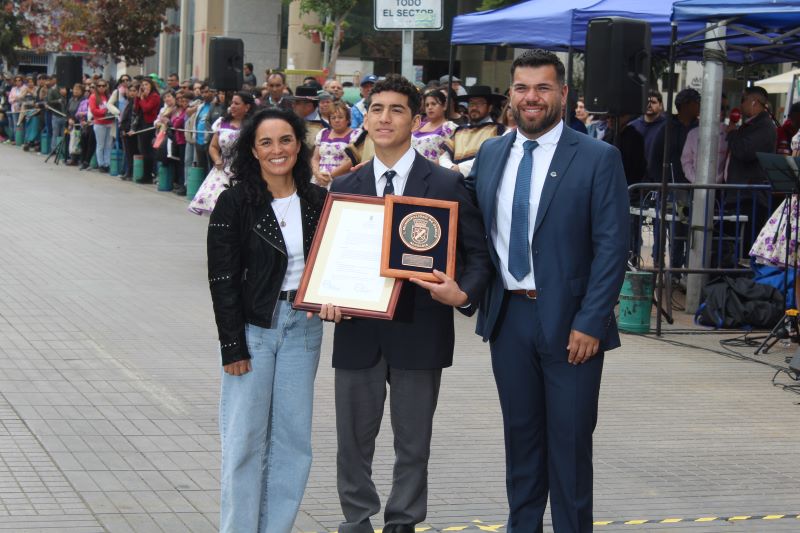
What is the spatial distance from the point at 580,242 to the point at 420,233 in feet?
1.97

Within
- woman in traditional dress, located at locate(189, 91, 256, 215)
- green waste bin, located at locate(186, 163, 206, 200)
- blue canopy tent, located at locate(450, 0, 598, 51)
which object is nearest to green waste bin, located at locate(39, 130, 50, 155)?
green waste bin, located at locate(186, 163, 206, 200)

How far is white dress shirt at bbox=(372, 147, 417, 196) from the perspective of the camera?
5.26m

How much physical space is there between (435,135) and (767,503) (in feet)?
21.1

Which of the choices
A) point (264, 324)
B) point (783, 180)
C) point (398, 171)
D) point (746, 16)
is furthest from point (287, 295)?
point (746, 16)

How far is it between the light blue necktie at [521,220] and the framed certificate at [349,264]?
0.44 meters

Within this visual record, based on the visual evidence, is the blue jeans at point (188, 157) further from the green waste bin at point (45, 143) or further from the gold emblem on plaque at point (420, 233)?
the gold emblem on plaque at point (420, 233)

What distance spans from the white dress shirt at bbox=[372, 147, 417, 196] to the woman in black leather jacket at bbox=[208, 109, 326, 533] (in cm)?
25

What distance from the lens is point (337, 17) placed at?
36344 mm

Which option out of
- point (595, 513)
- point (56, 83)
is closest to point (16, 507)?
point (595, 513)

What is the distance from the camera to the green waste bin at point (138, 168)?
2612cm

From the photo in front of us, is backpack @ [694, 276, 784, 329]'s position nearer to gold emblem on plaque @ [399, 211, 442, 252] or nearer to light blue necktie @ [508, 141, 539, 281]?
light blue necktie @ [508, 141, 539, 281]

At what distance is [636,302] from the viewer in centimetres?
1162

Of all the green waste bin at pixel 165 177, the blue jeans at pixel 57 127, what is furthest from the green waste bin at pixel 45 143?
the green waste bin at pixel 165 177

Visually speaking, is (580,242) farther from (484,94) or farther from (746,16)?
(484,94)
